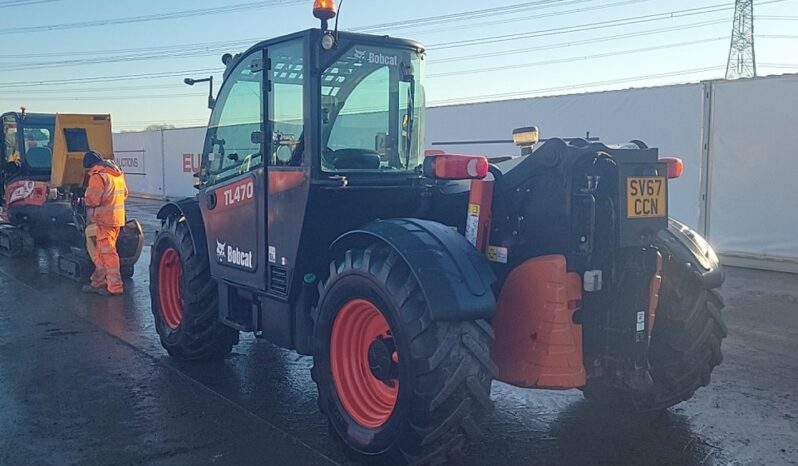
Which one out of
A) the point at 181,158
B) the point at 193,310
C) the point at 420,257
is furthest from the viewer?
the point at 181,158

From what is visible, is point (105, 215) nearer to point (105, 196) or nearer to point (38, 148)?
point (105, 196)

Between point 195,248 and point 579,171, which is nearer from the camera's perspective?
point 579,171

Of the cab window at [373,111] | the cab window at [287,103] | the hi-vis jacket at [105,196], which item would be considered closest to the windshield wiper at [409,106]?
the cab window at [373,111]

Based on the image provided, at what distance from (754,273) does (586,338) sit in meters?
8.55

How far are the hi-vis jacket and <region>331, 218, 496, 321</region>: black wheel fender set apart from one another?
21.5ft

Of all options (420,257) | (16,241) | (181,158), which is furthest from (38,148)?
(181,158)

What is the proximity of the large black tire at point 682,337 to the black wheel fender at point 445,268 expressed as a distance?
125cm

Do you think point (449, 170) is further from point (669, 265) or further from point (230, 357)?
point (230, 357)

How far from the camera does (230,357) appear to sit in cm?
656

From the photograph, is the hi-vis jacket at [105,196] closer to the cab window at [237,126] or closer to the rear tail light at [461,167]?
the cab window at [237,126]

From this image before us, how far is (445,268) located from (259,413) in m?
2.08

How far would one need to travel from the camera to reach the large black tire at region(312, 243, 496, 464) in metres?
3.67

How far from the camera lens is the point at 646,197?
409 centimetres

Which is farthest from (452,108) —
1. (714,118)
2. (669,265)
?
(669,265)
